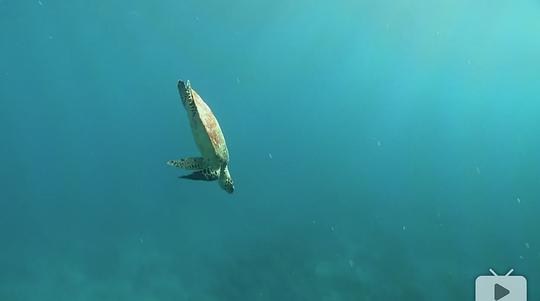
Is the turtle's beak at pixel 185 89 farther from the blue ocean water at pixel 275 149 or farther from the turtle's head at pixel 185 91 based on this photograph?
the blue ocean water at pixel 275 149

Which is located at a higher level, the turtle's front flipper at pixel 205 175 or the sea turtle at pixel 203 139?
the sea turtle at pixel 203 139

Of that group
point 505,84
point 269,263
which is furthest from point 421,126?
point 269,263

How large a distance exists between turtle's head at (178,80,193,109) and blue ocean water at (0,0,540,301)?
12671 millimetres

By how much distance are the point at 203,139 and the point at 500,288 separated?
231 inches

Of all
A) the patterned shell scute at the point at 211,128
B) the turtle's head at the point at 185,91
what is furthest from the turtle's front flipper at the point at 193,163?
the turtle's head at the point at 185,91

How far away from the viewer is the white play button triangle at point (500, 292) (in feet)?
6.13

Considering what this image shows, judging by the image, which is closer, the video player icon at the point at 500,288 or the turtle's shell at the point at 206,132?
the video player icon at the point at 500,288

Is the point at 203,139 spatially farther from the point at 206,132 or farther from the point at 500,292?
the point at 500,292

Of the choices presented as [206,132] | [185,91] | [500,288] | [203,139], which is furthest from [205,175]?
[500,288]

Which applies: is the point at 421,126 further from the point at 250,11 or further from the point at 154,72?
the point at 154,72

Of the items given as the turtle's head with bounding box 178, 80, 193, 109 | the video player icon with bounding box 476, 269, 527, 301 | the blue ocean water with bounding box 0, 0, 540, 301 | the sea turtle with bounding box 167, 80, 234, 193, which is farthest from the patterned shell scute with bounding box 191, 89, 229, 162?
the blue ocean water with bounding box 0, 0, 540, 301

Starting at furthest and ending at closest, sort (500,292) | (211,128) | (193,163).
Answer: (193,163) < (211,128) < (500,292)

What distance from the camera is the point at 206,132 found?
24.0ft

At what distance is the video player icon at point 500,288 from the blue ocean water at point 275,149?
16.9m
